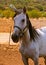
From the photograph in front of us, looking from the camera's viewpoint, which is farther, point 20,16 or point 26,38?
point 26,38

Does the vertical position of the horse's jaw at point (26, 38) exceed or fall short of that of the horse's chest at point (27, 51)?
it exceeds it

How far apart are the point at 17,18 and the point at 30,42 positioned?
830 mm

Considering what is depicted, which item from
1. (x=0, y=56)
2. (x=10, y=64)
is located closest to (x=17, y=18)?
(x=10, y=64)

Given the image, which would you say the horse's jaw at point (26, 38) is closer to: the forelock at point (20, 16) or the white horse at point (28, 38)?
the white horse at point (28, 38)

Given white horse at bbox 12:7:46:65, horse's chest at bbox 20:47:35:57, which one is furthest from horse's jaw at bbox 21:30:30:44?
horse's chest at bbox 20:47:35:57

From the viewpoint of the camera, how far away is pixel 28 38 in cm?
701

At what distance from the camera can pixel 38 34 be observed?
7.31m

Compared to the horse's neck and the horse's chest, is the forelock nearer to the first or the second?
the horse's neck

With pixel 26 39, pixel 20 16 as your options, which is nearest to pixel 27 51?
pixel 26 39

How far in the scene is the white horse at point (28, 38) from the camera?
6434mm

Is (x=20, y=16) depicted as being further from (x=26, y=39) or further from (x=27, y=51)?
(x=27, y=51)

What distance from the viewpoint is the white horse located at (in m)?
6.43

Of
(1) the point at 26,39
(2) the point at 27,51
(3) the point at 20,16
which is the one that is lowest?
(2) the point at 27,51

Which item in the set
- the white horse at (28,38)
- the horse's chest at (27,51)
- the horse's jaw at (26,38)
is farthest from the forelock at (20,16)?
the horse's chest at (27,51)
